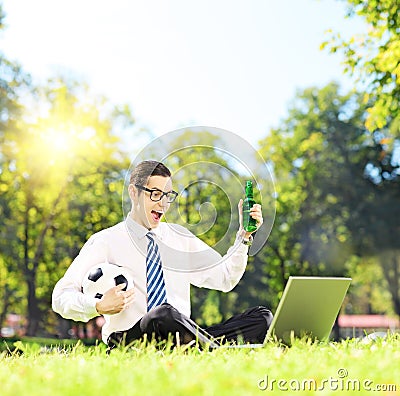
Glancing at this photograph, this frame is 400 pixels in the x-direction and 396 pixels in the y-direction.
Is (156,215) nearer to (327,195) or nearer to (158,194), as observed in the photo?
(158,194)

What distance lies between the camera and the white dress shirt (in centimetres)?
502

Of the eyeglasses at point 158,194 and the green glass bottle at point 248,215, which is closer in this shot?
the green glass bottle at point 248,215

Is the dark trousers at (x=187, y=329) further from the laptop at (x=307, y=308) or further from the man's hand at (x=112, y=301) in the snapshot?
the laptop at (x=307, y=308)

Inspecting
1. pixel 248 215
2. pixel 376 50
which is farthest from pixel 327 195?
pixel 248 215

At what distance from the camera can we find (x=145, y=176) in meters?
5.25

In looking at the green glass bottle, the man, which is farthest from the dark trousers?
the green glass bottle

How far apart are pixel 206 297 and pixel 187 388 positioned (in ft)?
89.5

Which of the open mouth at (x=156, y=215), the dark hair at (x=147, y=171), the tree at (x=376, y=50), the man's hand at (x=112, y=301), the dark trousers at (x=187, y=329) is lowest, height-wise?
the dark trousers at (x=187, y=329)

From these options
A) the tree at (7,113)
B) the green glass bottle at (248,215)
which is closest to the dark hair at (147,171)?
the green glass bottle at (248,215)

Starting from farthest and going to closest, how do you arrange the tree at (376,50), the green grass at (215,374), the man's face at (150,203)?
the tree at (376,50) → the man's face at (150,203) → the green grass at (215,374)

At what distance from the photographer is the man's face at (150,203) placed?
523cm

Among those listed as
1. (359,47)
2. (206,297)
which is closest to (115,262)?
(359,47)

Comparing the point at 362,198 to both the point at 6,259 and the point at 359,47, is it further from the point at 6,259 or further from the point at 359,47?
the point at 359,47

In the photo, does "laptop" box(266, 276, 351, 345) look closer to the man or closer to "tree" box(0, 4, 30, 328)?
the man
